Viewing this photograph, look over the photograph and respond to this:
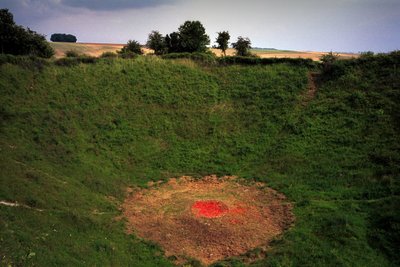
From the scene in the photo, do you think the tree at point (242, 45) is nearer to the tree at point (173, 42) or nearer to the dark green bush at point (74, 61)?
the tree at point (173, 42)

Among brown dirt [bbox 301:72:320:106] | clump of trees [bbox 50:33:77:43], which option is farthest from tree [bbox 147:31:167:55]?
clump of trees [bbox 50:33:77:43]

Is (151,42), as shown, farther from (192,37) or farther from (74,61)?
(74,61)

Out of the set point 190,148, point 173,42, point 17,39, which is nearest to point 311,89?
point 190,148

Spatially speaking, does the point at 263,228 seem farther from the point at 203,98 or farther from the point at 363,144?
the point at 203,98

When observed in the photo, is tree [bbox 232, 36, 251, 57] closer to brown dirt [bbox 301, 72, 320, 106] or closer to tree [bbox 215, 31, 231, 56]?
tree [bbox 215, 31, 231, 56]

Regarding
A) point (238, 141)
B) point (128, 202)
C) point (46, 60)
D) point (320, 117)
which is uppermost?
point (46, 60)

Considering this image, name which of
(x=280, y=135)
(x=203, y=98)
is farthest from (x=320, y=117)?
(x=203, y=98)
